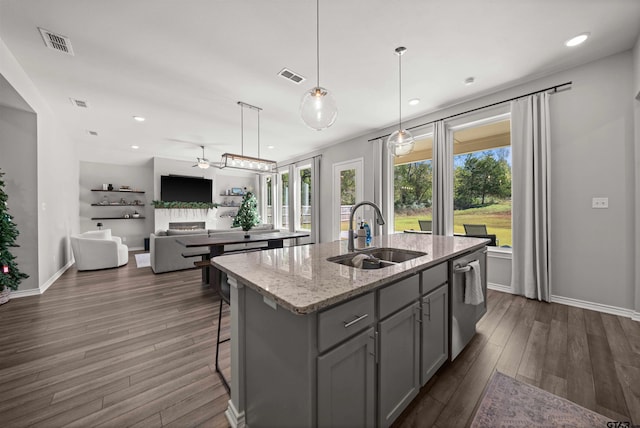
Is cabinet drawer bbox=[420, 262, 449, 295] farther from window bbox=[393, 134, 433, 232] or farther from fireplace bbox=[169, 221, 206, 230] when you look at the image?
fireplace bbox=[169, 221, 206, 230]

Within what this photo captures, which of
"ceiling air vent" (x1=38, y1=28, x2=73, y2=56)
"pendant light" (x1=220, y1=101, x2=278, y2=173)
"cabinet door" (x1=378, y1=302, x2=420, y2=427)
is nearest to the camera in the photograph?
"cabinet door" (x1=378, y1=302, x2=420, y2=427)

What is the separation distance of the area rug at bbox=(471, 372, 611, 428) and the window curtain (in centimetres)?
259

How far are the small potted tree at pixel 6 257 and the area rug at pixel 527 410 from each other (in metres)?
4.98

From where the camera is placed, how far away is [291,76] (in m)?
3.08

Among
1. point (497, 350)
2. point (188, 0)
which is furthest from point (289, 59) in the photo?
point (497, 350)

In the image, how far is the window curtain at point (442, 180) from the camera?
3.94 m

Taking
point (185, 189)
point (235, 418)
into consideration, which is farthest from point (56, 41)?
point (185, 189)

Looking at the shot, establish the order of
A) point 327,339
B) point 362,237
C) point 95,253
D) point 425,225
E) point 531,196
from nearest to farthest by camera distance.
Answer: point 327,339 → point 362,237 → point 531,196 → point 425,225 → point 95,253

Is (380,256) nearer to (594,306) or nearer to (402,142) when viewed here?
(402,142)

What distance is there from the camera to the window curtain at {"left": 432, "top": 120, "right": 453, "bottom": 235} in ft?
12.9

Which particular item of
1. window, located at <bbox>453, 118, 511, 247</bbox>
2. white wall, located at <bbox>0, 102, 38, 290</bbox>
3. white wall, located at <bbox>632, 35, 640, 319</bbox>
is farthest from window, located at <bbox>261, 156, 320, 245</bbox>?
white wall, located at <bbox>632, 35, 640, 319</bbox>

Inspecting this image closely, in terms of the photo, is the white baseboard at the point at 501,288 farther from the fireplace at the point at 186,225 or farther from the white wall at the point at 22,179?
the fireplace at the point at 186,225

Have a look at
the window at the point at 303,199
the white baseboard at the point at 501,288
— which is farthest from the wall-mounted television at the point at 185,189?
the white baseboard at the point at 501,288

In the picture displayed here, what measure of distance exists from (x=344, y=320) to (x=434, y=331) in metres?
0.97
